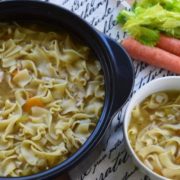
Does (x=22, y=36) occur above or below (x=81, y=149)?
above

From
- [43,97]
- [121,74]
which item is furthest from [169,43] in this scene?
[43,97]

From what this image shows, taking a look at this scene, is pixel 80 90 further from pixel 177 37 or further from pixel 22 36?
pixel 177 37

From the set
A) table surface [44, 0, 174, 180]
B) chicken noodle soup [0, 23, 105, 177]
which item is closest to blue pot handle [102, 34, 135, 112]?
chicken noodle soup [0, 23, 105, 177]

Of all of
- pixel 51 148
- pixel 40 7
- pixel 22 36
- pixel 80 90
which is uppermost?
pixel 40 7

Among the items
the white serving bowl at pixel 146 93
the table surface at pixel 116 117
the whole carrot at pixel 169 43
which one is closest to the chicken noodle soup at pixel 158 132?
the white serving bowl at pixel 146 93

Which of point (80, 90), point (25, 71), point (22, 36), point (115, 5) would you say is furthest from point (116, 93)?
point (115, 5)

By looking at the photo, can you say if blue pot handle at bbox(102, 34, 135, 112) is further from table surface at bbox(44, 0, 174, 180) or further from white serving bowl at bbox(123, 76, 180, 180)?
table surface at bbox(44, 0, 174, 180)
